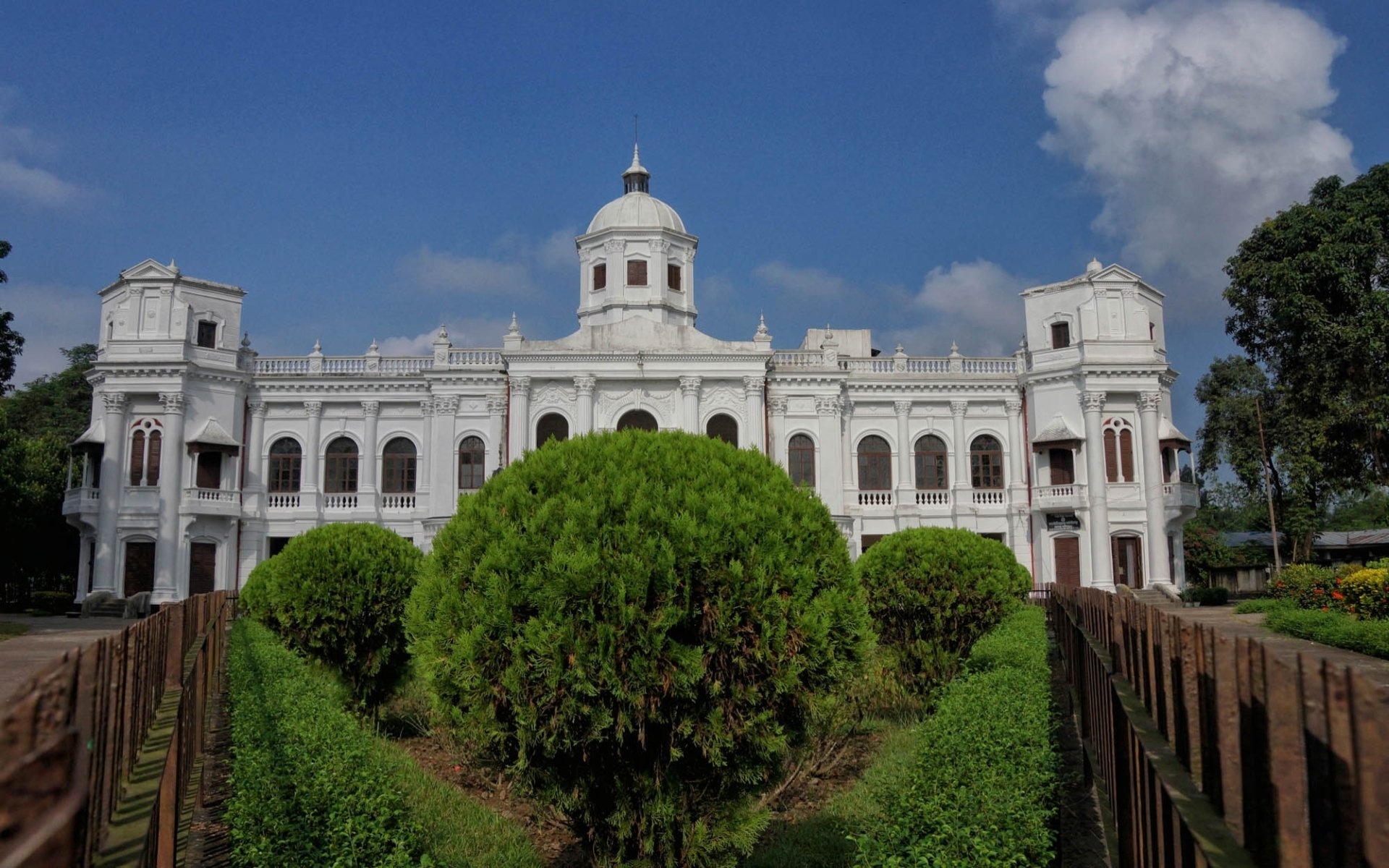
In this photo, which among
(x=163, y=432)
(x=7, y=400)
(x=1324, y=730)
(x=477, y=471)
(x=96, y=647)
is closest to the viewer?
(x=1324, y=730)

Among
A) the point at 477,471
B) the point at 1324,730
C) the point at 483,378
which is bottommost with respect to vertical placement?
the point at 1324,730

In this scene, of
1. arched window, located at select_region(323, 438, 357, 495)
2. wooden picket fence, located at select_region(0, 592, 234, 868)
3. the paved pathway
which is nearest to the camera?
wooden picket fence, located at select_region(0, 592, 234, 868)

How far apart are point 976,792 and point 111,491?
29.6m

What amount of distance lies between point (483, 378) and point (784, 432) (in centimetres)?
938

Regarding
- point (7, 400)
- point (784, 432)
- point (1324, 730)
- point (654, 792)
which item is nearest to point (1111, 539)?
point (784, 432)

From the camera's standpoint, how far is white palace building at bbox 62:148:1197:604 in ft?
95.5

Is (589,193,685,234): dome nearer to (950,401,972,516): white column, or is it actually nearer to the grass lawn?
(950,401,972,516): white column

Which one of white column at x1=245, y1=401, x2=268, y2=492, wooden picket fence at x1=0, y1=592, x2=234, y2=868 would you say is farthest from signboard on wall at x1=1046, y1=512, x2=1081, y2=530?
wooden picket fence at x1=0, y1=592, x2=234, y2=868

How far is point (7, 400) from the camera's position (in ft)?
142

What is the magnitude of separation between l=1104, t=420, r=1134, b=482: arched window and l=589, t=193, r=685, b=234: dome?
49.6 ft

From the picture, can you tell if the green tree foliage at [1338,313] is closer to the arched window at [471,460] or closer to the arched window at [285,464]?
the arched window at [471,460]

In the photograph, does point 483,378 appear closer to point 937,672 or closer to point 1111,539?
point 1111,539

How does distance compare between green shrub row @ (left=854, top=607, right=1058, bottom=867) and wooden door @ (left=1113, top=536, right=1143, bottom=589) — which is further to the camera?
wooden door @ (left=1113, top=536, right=1143, bottom=589)

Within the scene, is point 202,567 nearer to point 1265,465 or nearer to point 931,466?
point 931,466
